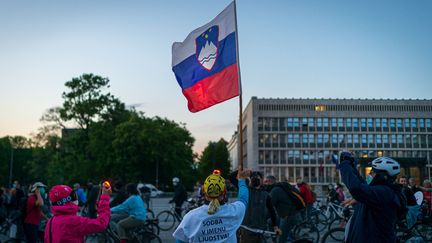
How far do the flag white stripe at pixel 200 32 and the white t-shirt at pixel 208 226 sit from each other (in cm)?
439

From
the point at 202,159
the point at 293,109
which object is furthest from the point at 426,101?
the point at 202,159

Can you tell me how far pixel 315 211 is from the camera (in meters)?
16.0

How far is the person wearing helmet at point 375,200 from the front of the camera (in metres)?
4.35

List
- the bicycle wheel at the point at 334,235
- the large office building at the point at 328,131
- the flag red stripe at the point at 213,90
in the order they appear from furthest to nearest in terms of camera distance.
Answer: the large office building at the point at 328,131, the bicycle wheel at the point at 334,235, the flag red stripe at the point at 213,90

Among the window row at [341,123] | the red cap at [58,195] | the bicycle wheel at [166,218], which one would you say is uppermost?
the window row at [341,123]

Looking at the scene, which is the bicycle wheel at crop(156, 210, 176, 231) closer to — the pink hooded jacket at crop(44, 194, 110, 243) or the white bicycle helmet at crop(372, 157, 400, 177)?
the pink hooded jacket at crop(44, 194, 110, 243)

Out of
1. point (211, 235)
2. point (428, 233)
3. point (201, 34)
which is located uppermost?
point (201, 34)

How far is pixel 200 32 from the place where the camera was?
360 inches

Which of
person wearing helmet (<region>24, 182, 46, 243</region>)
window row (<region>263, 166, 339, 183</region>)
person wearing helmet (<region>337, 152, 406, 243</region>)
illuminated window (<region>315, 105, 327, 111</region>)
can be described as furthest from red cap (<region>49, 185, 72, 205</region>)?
illuminated window (<region>315, 105, 327, 111</region>)

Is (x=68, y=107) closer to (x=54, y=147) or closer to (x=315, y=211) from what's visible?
(x=54, y=147)

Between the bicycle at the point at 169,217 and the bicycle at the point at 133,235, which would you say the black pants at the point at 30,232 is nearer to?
the bicycle at the point at 133,235

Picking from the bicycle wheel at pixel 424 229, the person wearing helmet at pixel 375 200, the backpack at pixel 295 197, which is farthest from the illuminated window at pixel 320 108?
the person wearing helmet at pixel 375 200

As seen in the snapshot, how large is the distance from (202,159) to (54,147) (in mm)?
62394

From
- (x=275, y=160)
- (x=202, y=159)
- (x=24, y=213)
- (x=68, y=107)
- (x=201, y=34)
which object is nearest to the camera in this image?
(x=201, y=34)
